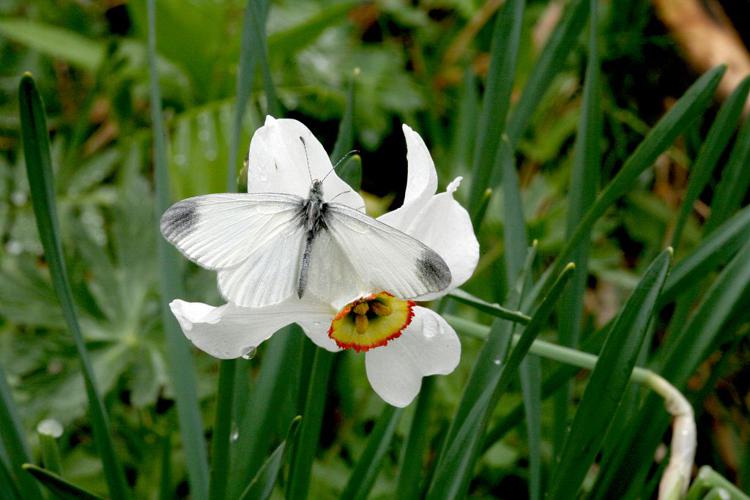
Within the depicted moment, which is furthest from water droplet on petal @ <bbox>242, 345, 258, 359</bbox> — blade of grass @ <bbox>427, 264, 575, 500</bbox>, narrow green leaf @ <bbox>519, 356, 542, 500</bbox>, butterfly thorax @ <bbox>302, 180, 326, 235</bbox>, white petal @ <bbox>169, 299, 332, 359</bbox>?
narrow green leaf @ <bbox>519, 356, 542, 500</bbox>

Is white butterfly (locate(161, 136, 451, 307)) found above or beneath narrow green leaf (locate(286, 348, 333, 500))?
above

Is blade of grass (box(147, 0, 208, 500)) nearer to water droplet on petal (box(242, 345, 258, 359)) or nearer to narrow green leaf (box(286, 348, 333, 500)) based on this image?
narrow green leaf (box(286, 348, 333, 500))

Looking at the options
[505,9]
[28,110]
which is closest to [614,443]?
[505,9]

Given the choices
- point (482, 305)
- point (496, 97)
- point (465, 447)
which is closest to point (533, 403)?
point (465, 447)

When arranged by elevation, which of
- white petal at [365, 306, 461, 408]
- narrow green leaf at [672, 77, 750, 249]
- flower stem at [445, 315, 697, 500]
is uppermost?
narrow green leaf at [672, 77, 750, 249]

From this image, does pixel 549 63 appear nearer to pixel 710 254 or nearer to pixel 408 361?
pixel 710 254

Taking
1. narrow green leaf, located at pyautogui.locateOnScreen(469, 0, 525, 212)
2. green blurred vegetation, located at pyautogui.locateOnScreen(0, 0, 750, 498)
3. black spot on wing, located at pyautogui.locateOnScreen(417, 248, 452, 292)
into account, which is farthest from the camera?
green blurred vegetation, located at pyautogui.locateOnScreen(0, 0, 750, 498)

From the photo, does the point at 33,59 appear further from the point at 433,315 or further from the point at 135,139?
the point at 433,315
